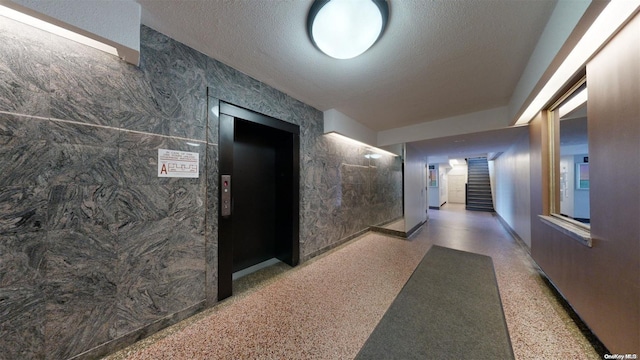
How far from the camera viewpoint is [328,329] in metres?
1.65

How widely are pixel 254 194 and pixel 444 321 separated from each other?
2.77 meters

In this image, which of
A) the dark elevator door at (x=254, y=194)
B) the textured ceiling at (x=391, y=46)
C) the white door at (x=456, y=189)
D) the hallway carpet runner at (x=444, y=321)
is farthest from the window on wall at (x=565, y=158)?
the white door at (x=456, y=189)

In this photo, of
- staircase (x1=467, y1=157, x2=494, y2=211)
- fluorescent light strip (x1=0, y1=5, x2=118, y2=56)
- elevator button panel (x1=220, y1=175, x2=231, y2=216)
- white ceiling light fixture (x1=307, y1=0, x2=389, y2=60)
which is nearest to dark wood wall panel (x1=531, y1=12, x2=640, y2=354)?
white ceiling light fixture (x1=307, y1=0, x2=389, y2=60)

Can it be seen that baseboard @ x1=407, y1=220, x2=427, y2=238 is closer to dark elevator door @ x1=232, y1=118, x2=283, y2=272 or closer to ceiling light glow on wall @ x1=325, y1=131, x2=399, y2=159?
ceiling light glow on wall @ x1=325, y1=131, x2=399, y2=159

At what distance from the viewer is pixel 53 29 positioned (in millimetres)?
1239

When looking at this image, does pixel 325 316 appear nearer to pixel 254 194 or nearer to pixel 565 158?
pixel 254 194

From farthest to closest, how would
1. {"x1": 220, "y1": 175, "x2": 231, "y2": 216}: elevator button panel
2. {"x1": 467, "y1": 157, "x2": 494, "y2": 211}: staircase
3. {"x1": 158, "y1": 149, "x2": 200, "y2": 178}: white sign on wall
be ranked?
{"x1": 467, "y1": 157, "x2": 494, "y2": 211}: staircase < {"x1": 220, "y1": 175, "x2": 231, "y2": 216}: elevator button panel < {"x1": 158, "y1": 149, "x2": 200, "y2": 178}: white sign on wall

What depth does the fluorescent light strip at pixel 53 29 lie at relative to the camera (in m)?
1.13

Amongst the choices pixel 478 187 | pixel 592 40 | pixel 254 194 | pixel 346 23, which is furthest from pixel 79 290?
pixel 478 187

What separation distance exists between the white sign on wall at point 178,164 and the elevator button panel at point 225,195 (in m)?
0.26

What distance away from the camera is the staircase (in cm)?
841

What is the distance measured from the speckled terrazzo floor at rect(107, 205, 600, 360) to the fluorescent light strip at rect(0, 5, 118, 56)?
2.38 metres

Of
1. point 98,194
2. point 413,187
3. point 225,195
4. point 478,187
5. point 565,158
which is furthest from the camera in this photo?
point 478,187

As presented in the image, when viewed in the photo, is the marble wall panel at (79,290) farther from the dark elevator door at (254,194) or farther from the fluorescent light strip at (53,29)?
the fluorescent light strip at (53,29)
